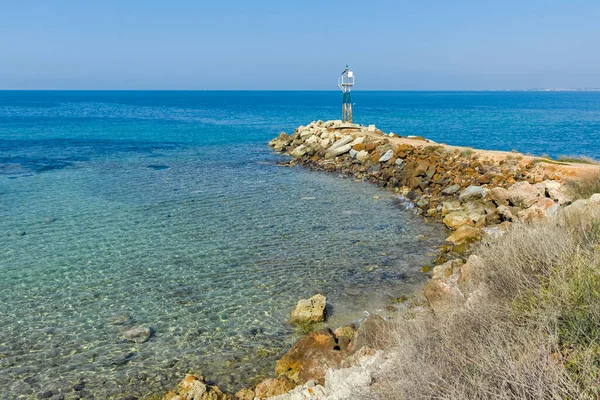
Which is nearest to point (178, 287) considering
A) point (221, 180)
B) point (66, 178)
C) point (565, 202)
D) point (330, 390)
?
point (330, 390)

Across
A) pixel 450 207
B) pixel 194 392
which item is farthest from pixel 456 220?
pixel 194 392

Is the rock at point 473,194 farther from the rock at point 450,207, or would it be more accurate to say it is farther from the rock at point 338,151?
the rock at point 338,151

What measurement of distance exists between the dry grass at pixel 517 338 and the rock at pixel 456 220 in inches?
474

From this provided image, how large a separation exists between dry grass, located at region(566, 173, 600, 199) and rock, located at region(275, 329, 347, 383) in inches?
519

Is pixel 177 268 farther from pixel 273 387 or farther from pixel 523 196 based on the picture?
pixel 523 196

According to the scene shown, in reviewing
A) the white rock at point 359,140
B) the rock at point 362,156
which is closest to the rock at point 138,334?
the rock at point 362,156

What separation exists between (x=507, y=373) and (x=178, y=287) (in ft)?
36.6

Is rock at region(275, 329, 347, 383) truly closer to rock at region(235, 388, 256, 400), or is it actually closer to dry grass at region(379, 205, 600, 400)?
rock at region(235, 388, 256, 400)

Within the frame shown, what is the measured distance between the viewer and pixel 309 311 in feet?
40.5

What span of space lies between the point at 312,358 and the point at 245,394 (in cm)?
155

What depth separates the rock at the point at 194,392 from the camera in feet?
29.2

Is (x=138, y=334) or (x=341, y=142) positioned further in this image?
(x=341, y=142)

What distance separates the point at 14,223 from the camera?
20.7 m

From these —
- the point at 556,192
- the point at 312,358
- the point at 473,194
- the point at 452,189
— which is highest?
the point at 556,192
